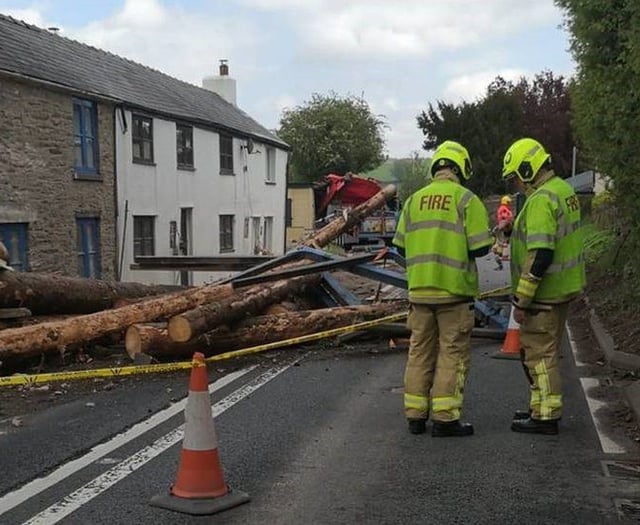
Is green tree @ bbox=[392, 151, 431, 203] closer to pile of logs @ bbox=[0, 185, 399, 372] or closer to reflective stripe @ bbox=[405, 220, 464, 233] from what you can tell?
pile of logs @ bbox=[0, 185, 399, 372]

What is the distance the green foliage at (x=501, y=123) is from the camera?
49219mm

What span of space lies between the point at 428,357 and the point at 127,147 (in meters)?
16.7

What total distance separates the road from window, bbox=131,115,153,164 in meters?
15.0

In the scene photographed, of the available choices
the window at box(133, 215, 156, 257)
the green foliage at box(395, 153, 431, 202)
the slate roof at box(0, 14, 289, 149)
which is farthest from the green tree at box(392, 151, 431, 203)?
the window at box(133, 215, 156, 257)

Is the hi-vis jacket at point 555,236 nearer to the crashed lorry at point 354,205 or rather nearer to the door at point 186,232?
the door at point 186,232

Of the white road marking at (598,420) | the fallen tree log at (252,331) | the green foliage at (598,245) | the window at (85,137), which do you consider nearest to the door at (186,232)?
the window at (85,137)

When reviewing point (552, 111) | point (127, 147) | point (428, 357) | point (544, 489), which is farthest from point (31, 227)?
point (552, 111)

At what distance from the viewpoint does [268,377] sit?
8320 mm

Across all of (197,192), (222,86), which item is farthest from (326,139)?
(197,192)

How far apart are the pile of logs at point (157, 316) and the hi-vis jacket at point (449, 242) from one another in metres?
3.28

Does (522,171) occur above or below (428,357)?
above

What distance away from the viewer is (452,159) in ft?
20.7

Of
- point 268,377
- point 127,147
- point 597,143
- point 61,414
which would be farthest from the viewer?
point 127,147

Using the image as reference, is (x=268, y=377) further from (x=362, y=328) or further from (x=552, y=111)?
(x=552, y=111)
